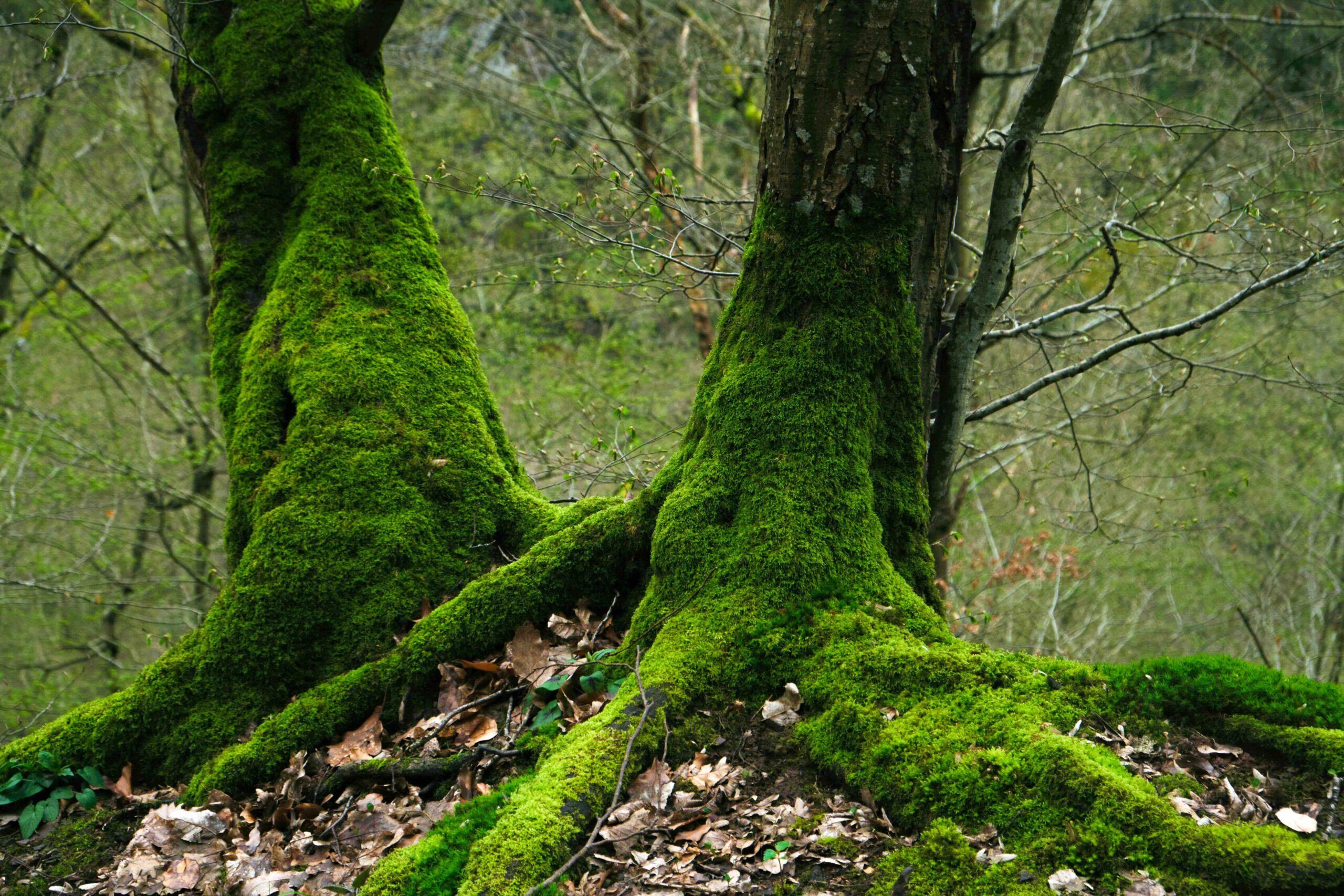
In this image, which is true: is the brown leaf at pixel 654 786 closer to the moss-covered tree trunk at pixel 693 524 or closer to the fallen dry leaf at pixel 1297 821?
the moss-covered tree trunk at pixel 693 524

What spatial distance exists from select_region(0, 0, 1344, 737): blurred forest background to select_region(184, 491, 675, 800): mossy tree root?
407 centimetres

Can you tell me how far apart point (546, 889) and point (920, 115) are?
116 inches

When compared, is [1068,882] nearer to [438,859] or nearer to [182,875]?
[438,859]

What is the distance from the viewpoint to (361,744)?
3496 millimetres

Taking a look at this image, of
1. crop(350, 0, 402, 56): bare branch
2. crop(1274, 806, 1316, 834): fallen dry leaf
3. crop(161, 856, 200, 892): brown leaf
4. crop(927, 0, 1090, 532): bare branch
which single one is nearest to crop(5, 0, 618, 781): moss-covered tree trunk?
crop(350, 0, 402, 56): bare branch

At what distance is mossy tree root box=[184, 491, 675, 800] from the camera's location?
3521mm

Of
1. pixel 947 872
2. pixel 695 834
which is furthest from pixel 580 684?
pixel 947 872

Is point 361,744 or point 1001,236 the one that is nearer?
point 361,744

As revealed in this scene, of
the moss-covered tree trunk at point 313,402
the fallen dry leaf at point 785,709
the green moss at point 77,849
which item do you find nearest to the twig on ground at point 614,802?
the fallen dry leaf at point 785,709

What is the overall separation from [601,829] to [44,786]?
267cm

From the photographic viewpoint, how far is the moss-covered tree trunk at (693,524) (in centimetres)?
238

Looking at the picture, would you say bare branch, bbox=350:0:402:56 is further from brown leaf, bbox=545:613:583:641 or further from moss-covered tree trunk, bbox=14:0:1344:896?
brown leaf, bbox=545:613:583:641

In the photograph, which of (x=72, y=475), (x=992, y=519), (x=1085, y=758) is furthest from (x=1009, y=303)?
(x=72, y=475)

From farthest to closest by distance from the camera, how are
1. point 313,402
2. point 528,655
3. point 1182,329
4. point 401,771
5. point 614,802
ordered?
point 1182,329 → point 313,402 → point 528,655 → point 401,771 → point 614,802
